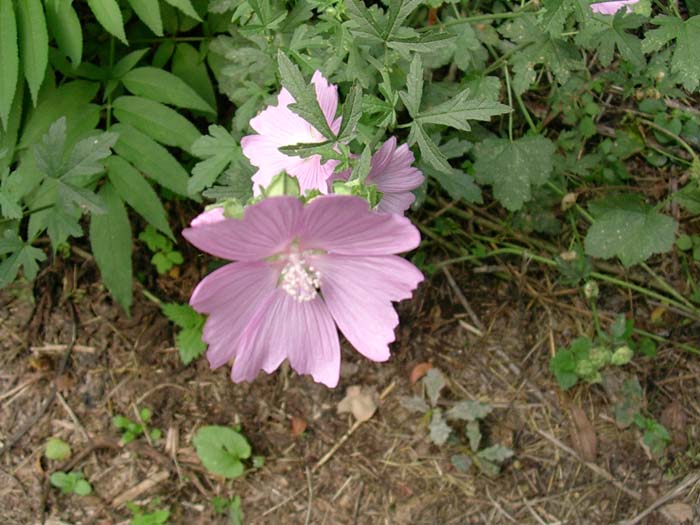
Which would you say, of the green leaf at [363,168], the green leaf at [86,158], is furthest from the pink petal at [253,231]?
the green leaf at [86,158]

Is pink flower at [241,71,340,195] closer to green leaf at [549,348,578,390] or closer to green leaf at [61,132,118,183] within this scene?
green leaf at [61,132,118,183]

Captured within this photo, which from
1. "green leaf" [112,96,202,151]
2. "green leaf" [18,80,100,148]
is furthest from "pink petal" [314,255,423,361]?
"green leaf" [18,80,100,148]

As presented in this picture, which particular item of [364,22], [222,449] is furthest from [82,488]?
[364,22]

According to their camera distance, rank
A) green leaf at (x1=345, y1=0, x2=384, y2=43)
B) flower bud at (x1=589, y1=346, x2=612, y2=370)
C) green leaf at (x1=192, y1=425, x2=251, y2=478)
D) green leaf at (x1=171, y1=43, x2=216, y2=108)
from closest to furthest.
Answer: green leaf at (x1=345, y1=0, x2=384, y2=43)
green leaf at (x1=171, y1=43, x2=216, y2=108)
flower bud at (x1=589, y1=346, x2=612, y2=370)
green leaf at (x1=192, y1=425, x2=251, y2=478)

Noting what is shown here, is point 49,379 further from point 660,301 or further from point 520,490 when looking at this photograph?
point 660,301

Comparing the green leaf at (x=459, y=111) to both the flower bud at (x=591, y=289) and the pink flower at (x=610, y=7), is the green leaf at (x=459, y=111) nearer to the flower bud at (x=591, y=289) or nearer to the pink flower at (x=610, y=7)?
the pink flower at (x=610, y=7)

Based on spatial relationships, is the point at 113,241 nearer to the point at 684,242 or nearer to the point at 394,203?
the point at 394,203
